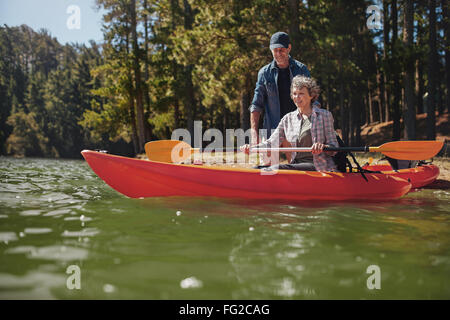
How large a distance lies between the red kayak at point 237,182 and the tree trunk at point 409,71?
791cm

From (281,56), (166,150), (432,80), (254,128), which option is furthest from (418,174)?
(432,80)

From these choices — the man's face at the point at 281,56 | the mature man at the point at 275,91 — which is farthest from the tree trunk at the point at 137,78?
the man's face at the point at 281,56

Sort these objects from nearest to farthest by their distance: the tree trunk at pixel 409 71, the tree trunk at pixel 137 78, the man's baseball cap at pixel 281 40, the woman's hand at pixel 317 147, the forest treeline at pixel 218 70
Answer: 1. the woman's hand at pixel 317 147
2. the man's baseball cap at pixel 281 40
3. the tree trunk at pixel 409 71
4. the forest treeline at pixel 218 70
5. the tree trunk at pixel 137 78

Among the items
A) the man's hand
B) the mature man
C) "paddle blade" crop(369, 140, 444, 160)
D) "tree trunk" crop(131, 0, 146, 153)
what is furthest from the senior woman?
"tree trunk" crop(131, 0, 146, 153)

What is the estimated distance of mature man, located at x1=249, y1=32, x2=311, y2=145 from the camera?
16.9 feet

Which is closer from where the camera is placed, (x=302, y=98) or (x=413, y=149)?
(x=302, y=98)

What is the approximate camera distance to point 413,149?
16.7ft

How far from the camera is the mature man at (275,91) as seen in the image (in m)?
5.15

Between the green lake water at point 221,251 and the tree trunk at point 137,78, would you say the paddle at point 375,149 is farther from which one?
the tree trunk at point 137,78

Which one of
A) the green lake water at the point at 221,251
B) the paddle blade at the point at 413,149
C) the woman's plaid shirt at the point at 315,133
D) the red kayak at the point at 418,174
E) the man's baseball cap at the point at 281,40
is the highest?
the man's baseball cap at the point at 281,40

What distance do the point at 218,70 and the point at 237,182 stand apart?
940 cm

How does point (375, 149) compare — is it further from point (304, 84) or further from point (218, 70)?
point (218, 70)

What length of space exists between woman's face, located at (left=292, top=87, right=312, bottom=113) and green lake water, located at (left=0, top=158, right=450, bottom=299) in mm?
1294

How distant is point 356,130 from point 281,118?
18.2 metres
